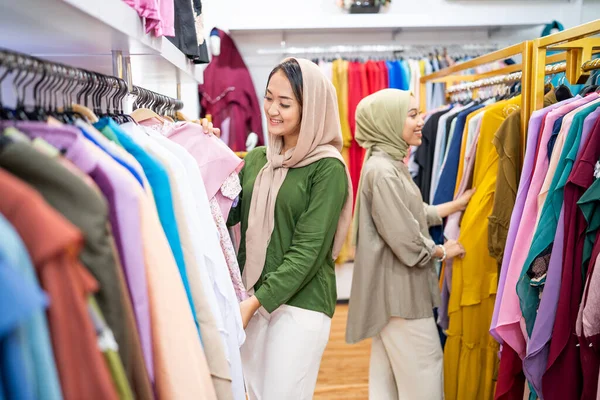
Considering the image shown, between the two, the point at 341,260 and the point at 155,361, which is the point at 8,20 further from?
the point at 341,260

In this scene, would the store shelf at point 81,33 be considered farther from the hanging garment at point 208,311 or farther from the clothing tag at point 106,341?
the clothing tag at point 106,341

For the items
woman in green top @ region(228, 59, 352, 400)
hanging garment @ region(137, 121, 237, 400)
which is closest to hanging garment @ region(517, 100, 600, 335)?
woman in green top @ region(228, 59, 352, 400)

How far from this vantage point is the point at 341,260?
4250 millimetres

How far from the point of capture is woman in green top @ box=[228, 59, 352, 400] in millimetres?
1723

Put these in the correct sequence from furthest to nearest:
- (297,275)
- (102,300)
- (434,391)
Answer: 1. (434,391)
2. (297,275)
3. (102,300)

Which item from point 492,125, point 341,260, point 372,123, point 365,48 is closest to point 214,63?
point 365,48

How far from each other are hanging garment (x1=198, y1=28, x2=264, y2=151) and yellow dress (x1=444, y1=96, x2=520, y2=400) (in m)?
2.05

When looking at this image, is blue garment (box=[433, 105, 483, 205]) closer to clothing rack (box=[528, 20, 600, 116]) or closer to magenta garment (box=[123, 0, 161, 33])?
clothing rack (box=[528, 20, 600, 116])

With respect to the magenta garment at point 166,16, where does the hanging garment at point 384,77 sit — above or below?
below

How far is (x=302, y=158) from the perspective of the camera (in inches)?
70.4

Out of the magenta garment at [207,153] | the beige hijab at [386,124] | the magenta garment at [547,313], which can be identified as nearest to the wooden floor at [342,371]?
the beige hijab at [386,124]

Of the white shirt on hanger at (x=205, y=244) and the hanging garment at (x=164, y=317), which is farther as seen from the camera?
the white shirt on hanger at (x=205, y=244)

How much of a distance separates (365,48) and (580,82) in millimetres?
2447

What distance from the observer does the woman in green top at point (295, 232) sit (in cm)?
172
